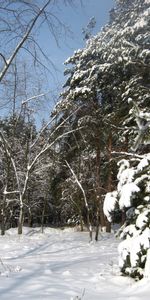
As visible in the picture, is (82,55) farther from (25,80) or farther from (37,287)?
(37,287)

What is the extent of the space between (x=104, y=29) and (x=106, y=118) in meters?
6.55

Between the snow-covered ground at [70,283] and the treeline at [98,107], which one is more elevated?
the treeline at [98,107]

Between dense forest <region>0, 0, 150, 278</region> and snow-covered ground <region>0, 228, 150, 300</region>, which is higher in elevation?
dense forest <region>0, 0, 150, 278</region>

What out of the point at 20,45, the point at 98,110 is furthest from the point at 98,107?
the point at 20,45

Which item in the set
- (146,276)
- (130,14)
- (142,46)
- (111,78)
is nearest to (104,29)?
(130,14)

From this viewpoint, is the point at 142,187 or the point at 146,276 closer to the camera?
the point at 146,276

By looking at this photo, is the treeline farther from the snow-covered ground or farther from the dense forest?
the snow-covered ground

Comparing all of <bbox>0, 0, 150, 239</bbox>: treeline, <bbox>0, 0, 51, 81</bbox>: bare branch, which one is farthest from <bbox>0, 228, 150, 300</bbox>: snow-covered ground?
<bbox>0, 0, 150, 239</bbox>: treeline

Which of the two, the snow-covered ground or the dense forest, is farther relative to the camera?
the dense forest

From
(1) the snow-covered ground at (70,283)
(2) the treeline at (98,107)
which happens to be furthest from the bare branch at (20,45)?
(2) the treeline at (98,107)

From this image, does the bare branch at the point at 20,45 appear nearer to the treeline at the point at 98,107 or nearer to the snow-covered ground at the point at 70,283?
the snow-covered ground at the point at 70,283

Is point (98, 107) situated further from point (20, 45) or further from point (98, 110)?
point (20, 45)

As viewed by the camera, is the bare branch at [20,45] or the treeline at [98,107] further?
the treeline at [98,107]

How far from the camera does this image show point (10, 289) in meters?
5.94
